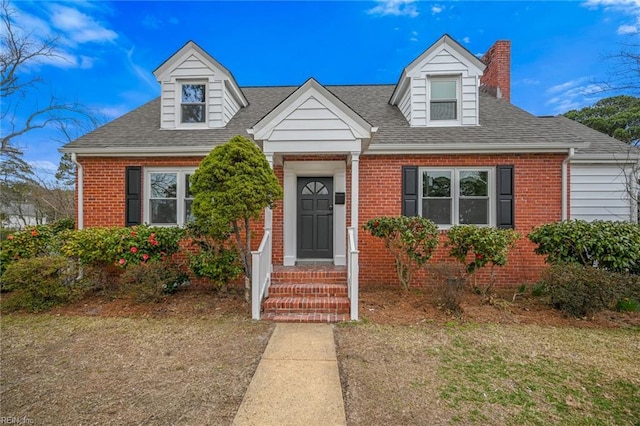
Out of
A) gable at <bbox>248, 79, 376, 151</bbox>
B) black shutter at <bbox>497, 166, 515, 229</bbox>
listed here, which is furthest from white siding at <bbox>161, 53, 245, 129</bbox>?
black shutter at <bbox>497, 166, 515, 229</bbox>

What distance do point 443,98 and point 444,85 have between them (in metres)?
0.35

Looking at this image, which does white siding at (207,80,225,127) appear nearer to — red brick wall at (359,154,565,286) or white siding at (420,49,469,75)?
red brick wall at (359,154,565,286)

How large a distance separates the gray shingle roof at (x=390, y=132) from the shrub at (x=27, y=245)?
2075mm

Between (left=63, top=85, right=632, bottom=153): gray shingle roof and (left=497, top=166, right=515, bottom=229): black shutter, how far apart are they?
665mm

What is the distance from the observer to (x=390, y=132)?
711 cm

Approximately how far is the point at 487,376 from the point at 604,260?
156 inches

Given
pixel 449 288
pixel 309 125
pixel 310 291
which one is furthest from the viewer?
pixel 309 125

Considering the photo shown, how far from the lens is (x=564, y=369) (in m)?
3.36

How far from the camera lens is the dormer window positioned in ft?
24.3

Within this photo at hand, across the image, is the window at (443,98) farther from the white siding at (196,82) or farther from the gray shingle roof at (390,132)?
the white siding at (196,82)

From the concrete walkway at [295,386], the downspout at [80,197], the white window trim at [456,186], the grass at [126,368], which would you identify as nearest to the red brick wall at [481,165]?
the white window trim at [456,186]

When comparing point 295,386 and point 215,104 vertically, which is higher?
point 215,104

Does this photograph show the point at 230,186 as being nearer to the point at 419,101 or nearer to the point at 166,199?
the point at 166,199

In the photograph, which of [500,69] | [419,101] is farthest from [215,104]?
[500,69]
